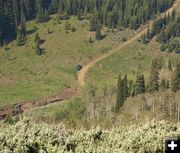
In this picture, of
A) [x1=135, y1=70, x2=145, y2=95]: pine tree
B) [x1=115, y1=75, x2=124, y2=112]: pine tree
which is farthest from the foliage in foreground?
[x1=135, y1=70, x2=145, y2=95]: pine tree

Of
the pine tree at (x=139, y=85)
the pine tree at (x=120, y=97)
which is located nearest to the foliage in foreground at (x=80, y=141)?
the pine tree at (x=120, y=97)

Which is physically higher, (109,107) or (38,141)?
(38,141)

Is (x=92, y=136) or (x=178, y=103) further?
(x=178, y=103)

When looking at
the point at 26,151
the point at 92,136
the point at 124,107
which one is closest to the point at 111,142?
the point at 92,136

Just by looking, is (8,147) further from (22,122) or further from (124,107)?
(124,107)

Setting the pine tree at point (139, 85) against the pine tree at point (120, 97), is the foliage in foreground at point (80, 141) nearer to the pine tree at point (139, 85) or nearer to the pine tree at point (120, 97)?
the pine tree at point (120, 97)

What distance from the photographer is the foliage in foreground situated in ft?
81.9

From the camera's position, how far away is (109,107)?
629 ft

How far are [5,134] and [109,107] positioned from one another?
544 feet

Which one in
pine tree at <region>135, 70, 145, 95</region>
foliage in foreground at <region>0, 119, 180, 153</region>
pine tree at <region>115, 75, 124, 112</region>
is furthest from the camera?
pine tree at <region>135, 70, 145, 95</region>

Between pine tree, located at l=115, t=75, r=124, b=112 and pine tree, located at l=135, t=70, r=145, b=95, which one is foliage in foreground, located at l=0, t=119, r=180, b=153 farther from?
pine tree, located at l=135, t=70, r=145, b=95

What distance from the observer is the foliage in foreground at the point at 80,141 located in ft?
81.9

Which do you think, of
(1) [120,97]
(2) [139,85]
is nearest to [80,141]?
(1) [120,97]

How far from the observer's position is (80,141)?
29.2 metres
